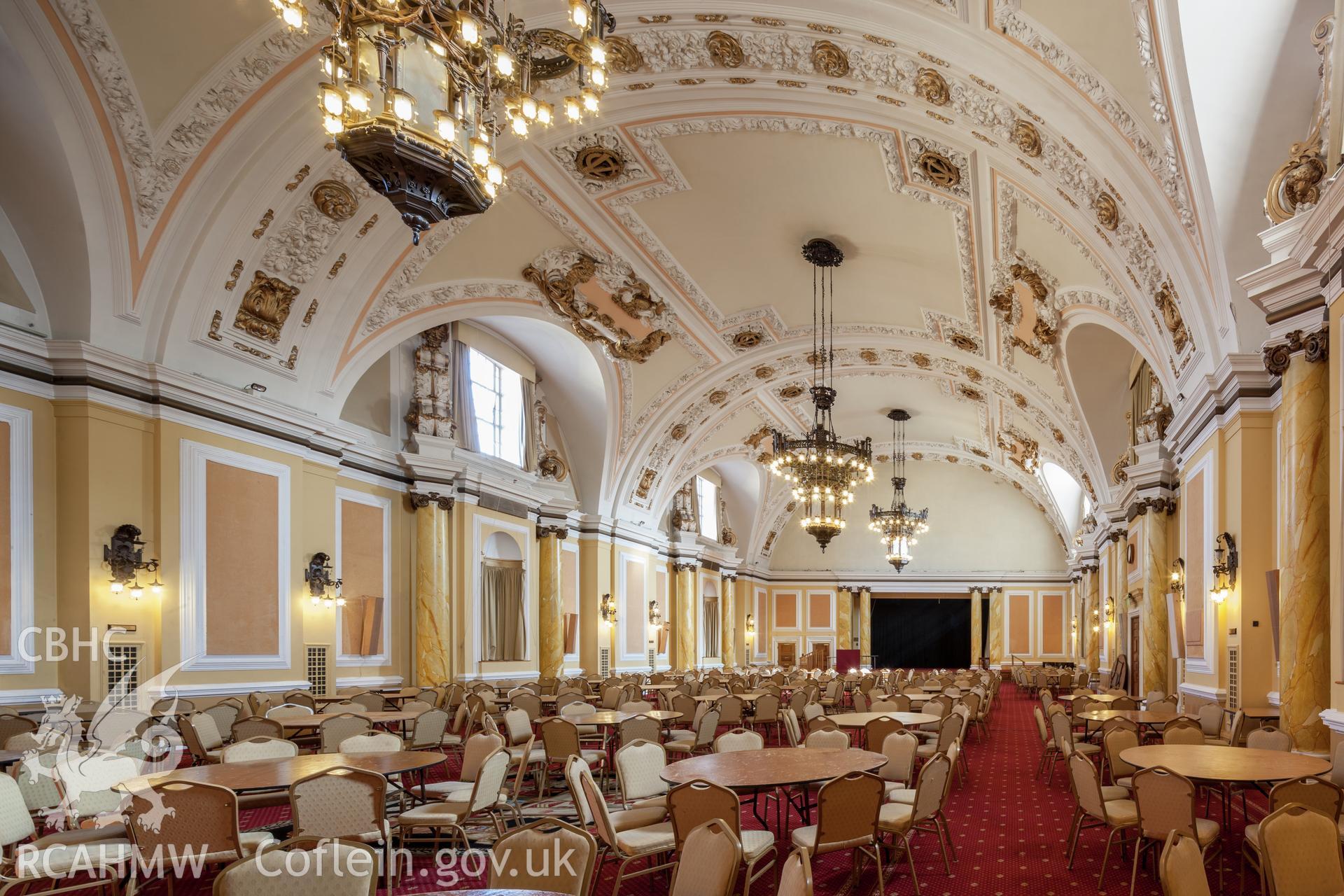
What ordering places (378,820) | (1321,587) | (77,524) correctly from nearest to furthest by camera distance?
(378,820) < (1321,587) < (77,524)

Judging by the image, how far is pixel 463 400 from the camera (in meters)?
16.6

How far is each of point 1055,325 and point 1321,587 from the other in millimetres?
6809

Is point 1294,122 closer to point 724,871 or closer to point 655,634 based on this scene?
point 724,871

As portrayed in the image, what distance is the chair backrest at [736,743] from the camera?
7305 millimetres

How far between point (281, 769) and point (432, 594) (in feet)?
30.5

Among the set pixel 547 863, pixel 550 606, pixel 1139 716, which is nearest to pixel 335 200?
pixel 547 863

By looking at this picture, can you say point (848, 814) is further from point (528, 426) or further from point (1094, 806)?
point (528, 426)

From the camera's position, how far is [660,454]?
22.0 m

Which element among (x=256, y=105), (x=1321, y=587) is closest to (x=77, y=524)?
(x=256, y=105)

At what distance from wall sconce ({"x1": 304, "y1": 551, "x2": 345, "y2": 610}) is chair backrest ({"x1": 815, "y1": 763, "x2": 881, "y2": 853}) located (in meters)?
9.18

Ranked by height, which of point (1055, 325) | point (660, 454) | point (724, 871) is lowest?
point (724, 871)

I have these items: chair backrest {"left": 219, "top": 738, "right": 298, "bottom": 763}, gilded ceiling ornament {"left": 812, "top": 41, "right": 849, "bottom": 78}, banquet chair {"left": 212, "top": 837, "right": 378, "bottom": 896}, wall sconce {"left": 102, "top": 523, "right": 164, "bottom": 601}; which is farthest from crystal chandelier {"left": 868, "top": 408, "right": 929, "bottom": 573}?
banquet chair {"left": 212, "top": 837, "right": 378, "bottom": 896}

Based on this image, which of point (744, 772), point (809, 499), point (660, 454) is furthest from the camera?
point (660, 454)

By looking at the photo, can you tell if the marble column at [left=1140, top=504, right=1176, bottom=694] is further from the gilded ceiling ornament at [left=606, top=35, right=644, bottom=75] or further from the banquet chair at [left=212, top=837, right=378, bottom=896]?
the banquet chair at [left=212, top=837, right=378, bottom=896]
